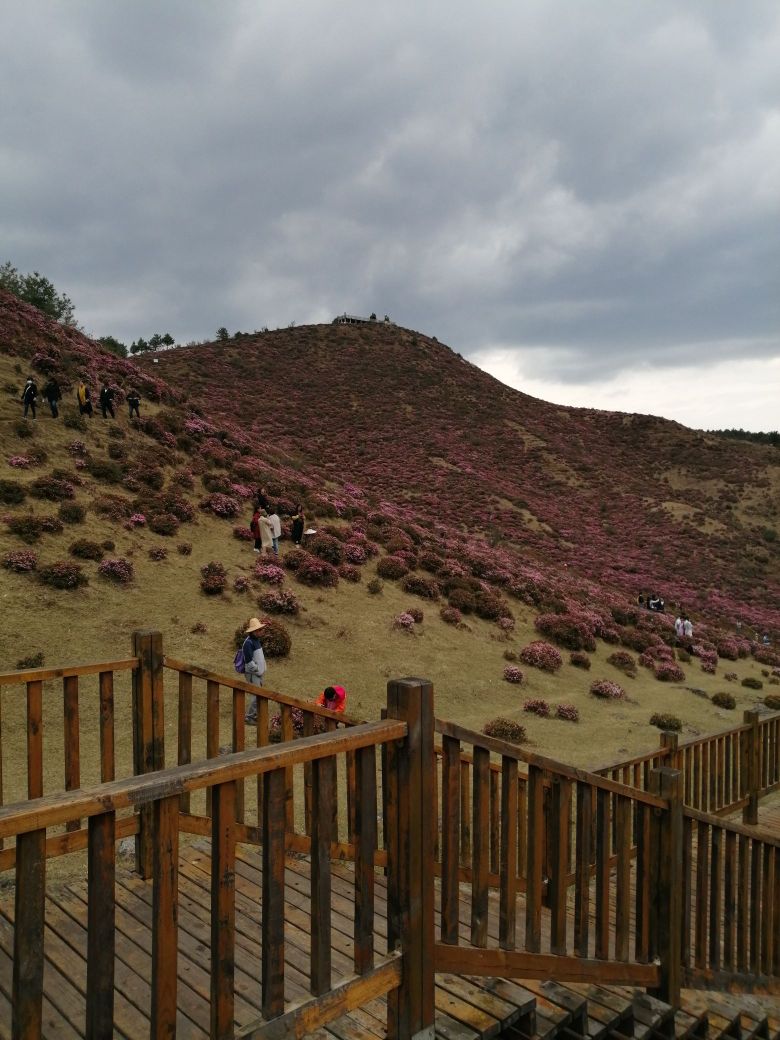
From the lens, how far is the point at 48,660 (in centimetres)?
1270

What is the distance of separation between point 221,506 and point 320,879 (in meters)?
19.9

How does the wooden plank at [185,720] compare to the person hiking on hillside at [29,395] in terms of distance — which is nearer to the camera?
the wooden plank at [185,720]

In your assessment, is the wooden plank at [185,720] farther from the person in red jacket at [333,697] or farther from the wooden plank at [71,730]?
the person in red jacket at [333,697]

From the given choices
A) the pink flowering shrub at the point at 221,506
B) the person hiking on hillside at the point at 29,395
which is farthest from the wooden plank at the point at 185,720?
the person hiking on hillside at the point at 29,395

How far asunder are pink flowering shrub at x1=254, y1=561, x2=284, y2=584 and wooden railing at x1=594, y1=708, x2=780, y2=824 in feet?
38.6

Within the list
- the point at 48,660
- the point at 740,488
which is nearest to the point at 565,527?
the point at 740,488

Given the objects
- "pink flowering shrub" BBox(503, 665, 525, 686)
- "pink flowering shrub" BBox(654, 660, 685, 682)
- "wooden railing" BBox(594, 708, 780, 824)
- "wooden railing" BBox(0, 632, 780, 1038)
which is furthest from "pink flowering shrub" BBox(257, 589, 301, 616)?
"wooden railing" BBox(0, 632, 780, 1038)

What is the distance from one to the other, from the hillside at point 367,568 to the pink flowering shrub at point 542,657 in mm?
69

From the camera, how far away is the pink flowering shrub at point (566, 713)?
590 inches

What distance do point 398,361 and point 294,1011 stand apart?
79.2 meters

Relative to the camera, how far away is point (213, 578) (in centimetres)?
1717

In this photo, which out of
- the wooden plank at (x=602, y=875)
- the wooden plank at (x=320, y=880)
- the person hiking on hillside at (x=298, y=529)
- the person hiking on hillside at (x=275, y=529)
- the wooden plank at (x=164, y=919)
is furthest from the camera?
the person hiking on hillside at (x=298, y=529)

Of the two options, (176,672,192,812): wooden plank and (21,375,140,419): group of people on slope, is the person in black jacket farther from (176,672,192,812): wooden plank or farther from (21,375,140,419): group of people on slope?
(176,672,192,812): wooden plank

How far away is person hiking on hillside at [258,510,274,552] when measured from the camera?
64.5 ft
